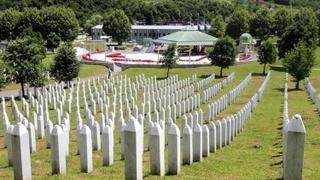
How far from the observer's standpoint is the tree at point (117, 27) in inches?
3674

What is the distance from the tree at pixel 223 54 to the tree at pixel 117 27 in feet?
158

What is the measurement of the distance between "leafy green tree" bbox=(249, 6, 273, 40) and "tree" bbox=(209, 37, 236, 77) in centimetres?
4307

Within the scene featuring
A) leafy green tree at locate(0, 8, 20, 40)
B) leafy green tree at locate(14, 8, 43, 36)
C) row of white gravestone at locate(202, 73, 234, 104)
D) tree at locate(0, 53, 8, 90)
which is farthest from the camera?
leafy green tree at locate(14, 8, 43, 36)

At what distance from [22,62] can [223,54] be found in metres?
22.1

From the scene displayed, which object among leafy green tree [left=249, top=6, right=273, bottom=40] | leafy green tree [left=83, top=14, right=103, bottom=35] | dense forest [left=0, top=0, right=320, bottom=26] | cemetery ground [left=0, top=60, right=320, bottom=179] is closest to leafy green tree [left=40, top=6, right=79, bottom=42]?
leafy green tree [left=249, top=6, right=273, bottom=40]

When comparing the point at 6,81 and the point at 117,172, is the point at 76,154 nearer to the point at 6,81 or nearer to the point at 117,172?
the point at 117,172

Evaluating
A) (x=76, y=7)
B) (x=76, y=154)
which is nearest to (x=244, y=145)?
(x=76, y=154)

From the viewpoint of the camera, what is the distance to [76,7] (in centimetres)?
12612

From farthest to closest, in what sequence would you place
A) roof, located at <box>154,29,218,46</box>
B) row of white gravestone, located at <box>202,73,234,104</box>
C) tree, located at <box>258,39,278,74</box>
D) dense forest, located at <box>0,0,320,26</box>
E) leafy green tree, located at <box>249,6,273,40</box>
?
dense forest, located at <box>0,0,320,26</box>, leafy green tree, located at <box>249,6,273,40</box>, roof, located at <box>154,29,218,46</box>, tree, located at <box>258,39,278,74</box>, row of white gravestone, located at <box>202,73,234,104</box>

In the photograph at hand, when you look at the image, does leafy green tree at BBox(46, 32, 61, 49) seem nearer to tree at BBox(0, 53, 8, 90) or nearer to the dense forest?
tree at BBox(0, 53, 8, 90)

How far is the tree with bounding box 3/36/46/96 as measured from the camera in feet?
109

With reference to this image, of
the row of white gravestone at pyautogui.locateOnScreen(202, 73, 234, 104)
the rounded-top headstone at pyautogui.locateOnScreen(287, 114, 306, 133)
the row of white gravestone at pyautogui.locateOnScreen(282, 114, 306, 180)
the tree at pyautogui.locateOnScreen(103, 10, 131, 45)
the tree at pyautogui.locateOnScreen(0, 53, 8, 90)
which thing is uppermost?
the tree at pyautogui.locateOnScreen(103, 10, 131, 45)

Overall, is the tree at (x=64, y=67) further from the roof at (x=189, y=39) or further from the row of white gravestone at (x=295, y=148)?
the row of white gravestone at (x=295, y=148)

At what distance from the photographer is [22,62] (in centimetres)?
3347
